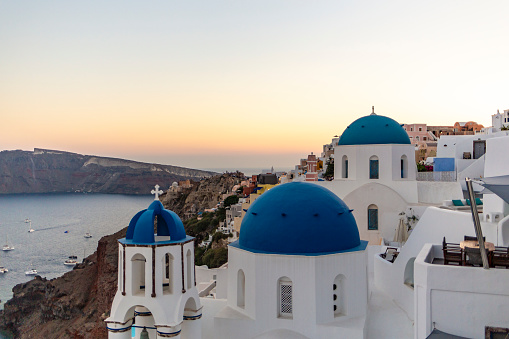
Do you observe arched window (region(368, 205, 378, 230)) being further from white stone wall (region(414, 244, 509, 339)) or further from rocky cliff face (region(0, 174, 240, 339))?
rocky cliff face (region(0, 174, 240, 339))

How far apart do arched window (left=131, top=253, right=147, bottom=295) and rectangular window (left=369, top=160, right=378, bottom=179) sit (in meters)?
12.4

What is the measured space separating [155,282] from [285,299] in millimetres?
3201

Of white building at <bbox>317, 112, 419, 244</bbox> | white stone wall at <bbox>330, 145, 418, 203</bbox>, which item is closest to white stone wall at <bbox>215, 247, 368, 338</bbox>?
white building at <bbox>317, 112, 419, 244</bbox>

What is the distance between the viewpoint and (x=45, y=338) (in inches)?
1693

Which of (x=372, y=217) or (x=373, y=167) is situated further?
(x=373, y=167)

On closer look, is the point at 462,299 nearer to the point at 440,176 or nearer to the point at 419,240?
the point at 419,240

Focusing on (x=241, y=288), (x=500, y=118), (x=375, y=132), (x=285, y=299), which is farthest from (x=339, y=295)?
(x=500, y=118)

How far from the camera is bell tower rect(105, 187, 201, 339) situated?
971cm

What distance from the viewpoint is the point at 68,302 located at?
44219 millimetres

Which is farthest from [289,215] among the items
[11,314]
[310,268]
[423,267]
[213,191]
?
[213,191]

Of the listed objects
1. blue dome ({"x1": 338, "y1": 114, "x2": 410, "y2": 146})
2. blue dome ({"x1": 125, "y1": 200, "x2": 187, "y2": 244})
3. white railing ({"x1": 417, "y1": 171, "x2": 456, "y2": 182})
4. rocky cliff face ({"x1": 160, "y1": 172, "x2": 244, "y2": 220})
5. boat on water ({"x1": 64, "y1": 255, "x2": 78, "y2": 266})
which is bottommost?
boat on water ({"x1": 64, "y1": 255, "x2": 78, "y2": 266})

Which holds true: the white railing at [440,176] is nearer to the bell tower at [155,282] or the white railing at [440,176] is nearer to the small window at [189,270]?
the small window at [189,270]

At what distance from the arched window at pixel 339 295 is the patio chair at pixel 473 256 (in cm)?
367

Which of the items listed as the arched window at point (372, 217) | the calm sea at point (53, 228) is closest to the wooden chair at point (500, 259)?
the arched window at point (372, 217)
